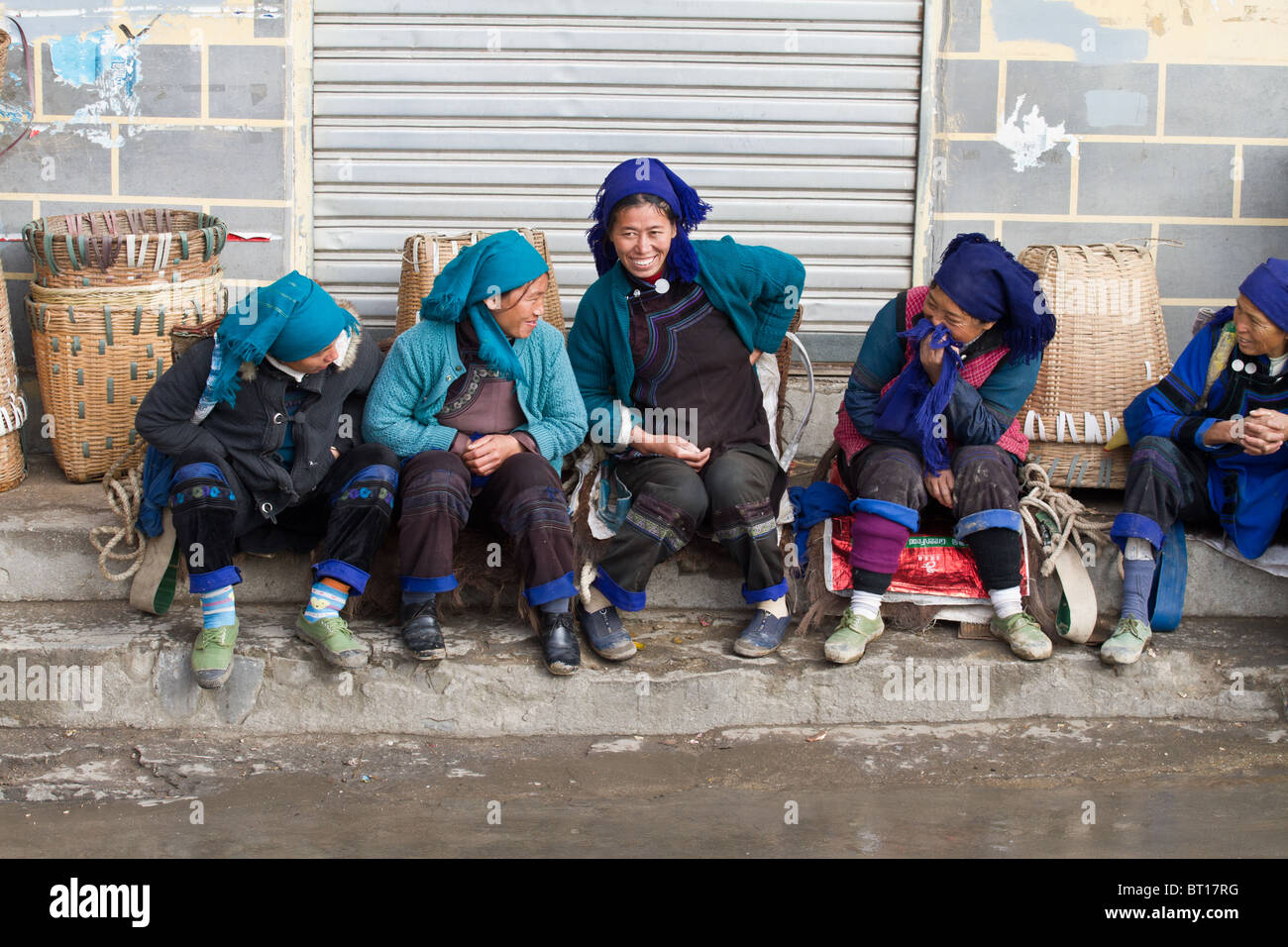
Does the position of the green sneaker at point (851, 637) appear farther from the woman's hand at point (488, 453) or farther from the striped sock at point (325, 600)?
the striped sock at point (325, 600)

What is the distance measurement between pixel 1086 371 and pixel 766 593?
5.02ft

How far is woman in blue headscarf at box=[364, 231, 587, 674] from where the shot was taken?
3787 mm

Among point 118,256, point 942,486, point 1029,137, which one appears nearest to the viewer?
point 942,486

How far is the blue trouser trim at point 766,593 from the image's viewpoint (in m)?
3.96

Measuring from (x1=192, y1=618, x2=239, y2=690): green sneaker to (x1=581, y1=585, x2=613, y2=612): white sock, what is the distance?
1033 mm

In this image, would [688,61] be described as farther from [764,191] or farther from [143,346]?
[143,346]

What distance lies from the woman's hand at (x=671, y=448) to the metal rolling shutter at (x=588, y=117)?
4.75 feet

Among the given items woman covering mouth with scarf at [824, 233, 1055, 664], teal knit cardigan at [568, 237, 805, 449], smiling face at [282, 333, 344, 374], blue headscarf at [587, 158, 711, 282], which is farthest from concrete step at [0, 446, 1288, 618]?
blue headscarf at [587, 158, 711, 282]

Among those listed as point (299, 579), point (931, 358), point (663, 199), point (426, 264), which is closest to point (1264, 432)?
point (931, 358)

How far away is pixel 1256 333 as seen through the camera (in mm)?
3979

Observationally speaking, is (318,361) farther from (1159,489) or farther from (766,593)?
(1159,489)

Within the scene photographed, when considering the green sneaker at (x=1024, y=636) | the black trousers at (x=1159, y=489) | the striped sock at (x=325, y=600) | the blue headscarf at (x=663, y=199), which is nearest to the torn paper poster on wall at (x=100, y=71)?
the blue headscarf at (x=663, y=199)

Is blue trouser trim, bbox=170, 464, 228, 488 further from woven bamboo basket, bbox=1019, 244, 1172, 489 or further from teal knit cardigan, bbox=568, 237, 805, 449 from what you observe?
woven bamboo basket, bbox=1019, 244, 1172, 489

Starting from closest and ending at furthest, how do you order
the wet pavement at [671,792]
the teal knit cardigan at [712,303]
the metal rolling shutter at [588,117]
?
the wet pavement at [671,792] < the teal knit cardigan at [712,303] < the metal rolling shutter at [588,117]
